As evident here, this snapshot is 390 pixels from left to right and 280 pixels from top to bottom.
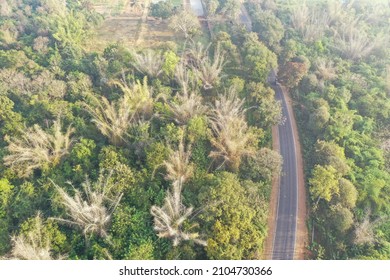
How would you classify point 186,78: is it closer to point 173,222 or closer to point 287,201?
point 287,201

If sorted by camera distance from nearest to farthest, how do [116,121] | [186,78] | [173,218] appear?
[173,218]
[116,121]
[186,78]

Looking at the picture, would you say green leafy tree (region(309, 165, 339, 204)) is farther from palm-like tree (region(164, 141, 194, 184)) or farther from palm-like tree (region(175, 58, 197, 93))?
palm-like tree (region(175, 58, 197, 93))

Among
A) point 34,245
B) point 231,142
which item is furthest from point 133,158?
point 34,245

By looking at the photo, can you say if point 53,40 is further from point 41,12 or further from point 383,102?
point 383,102

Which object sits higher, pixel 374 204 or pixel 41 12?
pixel 41 12

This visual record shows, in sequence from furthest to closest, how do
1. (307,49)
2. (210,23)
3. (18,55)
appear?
(210,23) → (307,49) → (18,55)

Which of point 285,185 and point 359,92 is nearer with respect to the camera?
→ point 285,185
